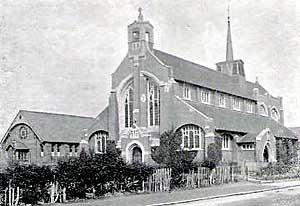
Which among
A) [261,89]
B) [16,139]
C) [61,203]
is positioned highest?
[261,89]

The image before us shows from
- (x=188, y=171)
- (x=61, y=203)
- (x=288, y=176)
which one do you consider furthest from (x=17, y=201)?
(x=288, y=176)

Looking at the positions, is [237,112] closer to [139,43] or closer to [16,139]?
[139,43]

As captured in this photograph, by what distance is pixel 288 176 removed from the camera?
38.2 metres

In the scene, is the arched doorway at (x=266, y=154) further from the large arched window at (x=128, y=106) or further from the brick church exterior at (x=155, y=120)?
the large arched window at (x=128, y=106)

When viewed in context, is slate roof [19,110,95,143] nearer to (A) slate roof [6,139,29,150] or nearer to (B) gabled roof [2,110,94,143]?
(B) gabled roof [2,110,94,143]

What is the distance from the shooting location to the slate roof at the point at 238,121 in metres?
49.3

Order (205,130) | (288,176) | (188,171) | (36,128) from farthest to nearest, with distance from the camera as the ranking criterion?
(36,128), (205,130), (288,176), (188,171)

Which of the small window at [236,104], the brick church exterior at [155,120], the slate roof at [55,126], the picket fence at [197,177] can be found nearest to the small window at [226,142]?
the brick church exterior at [155,120]

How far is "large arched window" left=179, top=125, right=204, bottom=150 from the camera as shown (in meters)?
45.2

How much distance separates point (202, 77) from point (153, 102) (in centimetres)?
1001

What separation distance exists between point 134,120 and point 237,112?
17.1m

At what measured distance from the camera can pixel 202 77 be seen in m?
56.1

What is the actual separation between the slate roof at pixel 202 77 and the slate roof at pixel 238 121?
268 cm

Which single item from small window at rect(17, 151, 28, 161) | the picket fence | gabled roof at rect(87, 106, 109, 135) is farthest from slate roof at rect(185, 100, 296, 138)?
small window at rect(17, 151, 28, 161)
